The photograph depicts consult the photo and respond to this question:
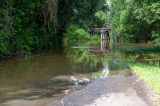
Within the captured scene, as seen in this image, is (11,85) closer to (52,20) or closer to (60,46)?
(52,20)

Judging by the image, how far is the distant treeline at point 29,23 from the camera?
2388 centimetres

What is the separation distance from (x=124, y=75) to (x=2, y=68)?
7.20 metres

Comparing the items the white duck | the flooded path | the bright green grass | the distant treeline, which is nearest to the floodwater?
the white duck

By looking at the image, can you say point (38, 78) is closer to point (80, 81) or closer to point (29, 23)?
point (80, 81)

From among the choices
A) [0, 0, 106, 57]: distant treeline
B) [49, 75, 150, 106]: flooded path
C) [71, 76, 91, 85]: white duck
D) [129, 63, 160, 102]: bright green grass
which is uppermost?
[0, 0, 106, 57]: distant treeline

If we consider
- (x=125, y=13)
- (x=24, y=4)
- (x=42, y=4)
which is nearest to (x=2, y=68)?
(x=24, y=4)

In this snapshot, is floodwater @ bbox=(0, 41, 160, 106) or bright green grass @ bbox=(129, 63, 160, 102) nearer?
bright green grass @ bbox=(129, 63, 160, 102)

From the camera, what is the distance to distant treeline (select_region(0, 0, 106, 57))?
78.3ft

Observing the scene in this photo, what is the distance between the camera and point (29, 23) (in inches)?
1138

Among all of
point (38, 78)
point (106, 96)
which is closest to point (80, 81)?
point (38, 78)

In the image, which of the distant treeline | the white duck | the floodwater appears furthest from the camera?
the distant treeline

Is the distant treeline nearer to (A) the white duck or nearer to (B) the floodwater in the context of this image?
(B) the floodwater

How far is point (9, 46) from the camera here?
82.4 feet

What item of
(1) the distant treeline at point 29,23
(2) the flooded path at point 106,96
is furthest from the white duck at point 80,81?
(1) the distant treeline at point 29,23
